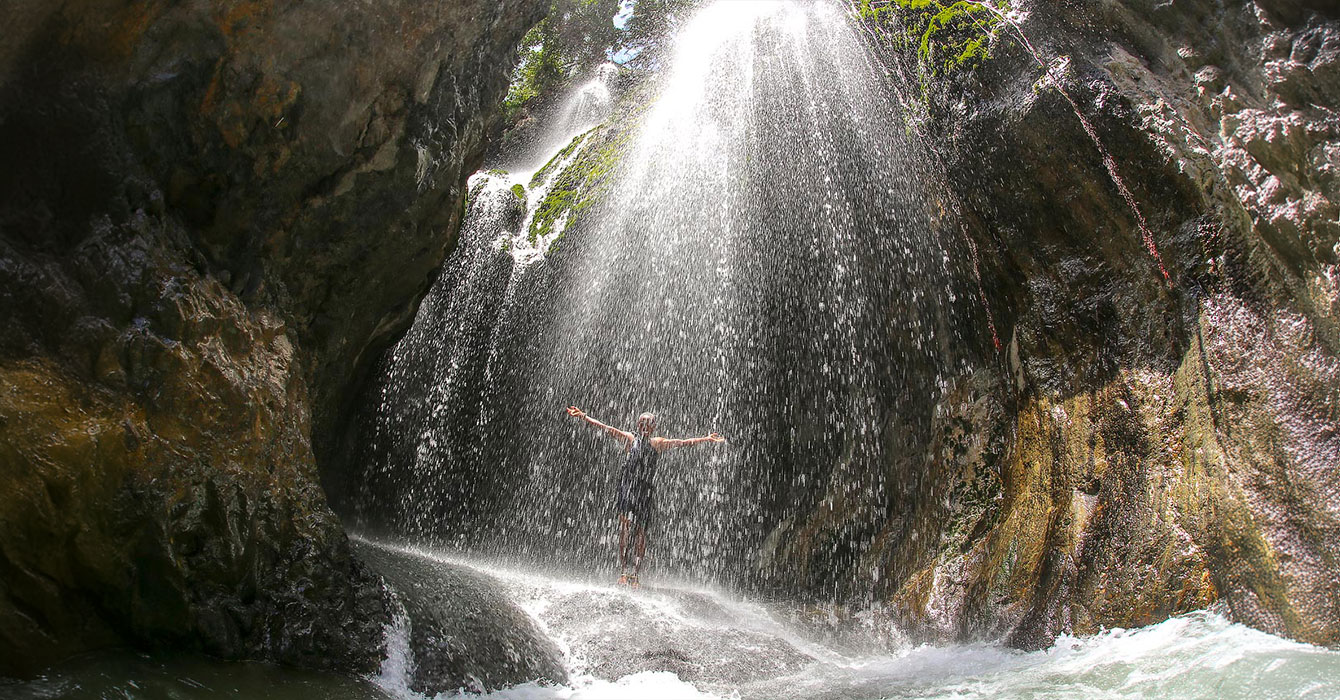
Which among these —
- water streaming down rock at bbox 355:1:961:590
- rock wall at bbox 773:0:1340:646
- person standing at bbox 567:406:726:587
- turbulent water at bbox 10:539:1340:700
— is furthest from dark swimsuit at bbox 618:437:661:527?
rock wall at bbox 773:0:1340:646

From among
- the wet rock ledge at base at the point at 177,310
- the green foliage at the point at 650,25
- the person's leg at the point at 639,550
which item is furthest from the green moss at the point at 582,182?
the green foliage at the point at 650,25

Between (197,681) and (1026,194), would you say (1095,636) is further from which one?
(197,681)

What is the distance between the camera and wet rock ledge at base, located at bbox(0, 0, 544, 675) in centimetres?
373

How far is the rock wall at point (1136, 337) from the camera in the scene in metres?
4.88

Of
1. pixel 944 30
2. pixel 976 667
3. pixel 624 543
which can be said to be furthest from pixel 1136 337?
pixel 624 543

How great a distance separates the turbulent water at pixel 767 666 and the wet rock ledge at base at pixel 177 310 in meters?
0.30

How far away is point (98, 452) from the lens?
149 inches

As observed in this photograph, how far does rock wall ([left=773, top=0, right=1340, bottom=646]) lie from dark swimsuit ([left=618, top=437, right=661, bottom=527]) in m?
2.04

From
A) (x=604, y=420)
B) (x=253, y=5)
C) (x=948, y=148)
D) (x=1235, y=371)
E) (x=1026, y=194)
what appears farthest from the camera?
(x=604, y=420)

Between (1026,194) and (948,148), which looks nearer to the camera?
(1026,194)

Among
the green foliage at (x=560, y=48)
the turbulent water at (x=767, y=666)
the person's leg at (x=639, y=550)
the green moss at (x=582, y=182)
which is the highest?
the green foliage at (x=560, y=48)

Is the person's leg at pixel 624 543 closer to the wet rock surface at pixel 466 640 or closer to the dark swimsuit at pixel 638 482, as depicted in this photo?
the dark swimsuit at pixel 638 482

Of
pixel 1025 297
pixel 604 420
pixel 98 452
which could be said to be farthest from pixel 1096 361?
pixel 98 452

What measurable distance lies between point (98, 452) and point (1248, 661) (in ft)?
17.7
